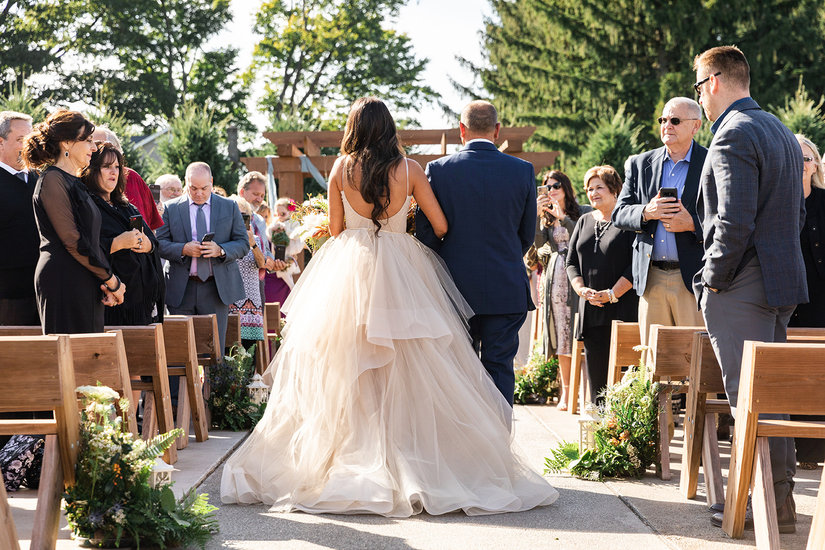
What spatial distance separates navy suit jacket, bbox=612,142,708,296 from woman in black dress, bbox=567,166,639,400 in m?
1.13

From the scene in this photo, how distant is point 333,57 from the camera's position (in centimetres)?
3775

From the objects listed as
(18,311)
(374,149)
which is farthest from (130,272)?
(374,149)

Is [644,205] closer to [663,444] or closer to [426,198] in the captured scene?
[663,444]

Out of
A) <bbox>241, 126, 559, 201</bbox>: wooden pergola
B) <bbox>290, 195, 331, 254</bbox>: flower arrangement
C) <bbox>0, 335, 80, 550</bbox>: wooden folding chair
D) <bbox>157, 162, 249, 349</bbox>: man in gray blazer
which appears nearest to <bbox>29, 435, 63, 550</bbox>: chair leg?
<bbox>0, 335, 80, 550</bbox>: wooden folding chair

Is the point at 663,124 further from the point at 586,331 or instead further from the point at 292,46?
the point at 292,46

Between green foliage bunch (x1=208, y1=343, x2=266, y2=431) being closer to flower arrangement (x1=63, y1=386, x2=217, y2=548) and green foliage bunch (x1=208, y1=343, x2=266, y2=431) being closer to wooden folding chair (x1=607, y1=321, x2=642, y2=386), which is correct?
wooden folding chair (x1=607, y1=321, x2=642, y2=386)

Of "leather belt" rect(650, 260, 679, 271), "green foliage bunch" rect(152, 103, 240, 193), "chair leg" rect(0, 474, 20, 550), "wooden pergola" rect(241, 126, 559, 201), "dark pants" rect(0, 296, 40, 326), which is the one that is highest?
"green foliage bunch" rect(152, 103, 240, 193)

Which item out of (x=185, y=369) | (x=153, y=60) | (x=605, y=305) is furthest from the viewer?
(x=153, y=60)

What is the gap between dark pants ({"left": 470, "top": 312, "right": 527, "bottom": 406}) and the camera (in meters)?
5.27

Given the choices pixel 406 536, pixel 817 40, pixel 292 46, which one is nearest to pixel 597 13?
pixel 817 40

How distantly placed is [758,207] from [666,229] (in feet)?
4.55

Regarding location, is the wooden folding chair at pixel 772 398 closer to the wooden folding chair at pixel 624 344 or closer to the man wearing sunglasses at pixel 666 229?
the man wearing sunglasses at pixel 666 229

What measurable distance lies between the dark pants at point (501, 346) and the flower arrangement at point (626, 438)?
0.66 m

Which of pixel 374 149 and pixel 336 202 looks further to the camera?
pixel 336 202
